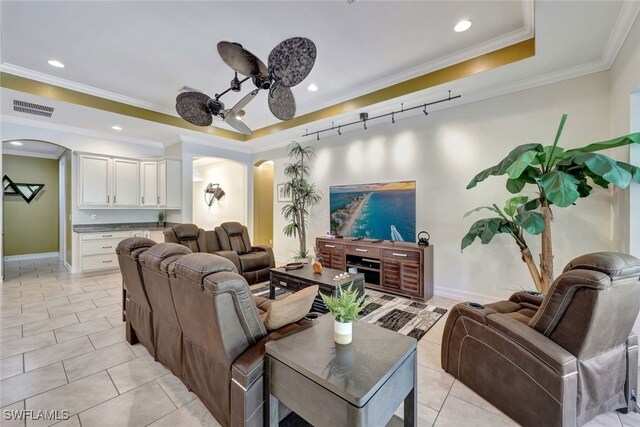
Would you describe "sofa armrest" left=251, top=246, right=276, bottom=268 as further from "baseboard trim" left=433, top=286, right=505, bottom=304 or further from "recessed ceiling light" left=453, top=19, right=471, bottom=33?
"recessed ceiling light" left=453, top=19, right=471, bottom=33

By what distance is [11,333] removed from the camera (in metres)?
2.81

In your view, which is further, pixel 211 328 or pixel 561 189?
pixel 561 189

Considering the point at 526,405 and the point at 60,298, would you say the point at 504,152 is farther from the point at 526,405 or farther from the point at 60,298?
the point at 60,298

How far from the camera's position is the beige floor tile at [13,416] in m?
1.65

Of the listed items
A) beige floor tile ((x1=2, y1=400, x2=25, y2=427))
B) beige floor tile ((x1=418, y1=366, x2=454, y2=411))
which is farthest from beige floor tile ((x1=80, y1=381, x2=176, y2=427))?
beige floor tile ((x1=418, y1=366, x2=454, y2=411))

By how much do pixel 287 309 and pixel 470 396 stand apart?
1.54m

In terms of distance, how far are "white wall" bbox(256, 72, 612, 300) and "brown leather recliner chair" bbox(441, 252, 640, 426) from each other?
5.60 ft

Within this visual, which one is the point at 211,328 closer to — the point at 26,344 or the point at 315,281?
the point at 315,281

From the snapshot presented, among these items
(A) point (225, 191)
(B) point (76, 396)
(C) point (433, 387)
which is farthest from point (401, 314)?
(A) point (225, 191)

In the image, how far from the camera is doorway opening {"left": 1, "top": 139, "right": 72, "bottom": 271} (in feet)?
21.0

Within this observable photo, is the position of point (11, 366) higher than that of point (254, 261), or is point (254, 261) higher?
point (254, 261)

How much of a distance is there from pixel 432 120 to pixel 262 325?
391 cm

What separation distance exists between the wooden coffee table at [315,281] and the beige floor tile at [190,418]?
5.10ft

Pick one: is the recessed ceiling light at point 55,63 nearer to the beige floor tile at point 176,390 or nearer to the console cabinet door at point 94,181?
the console cabinet door at point 94,181
